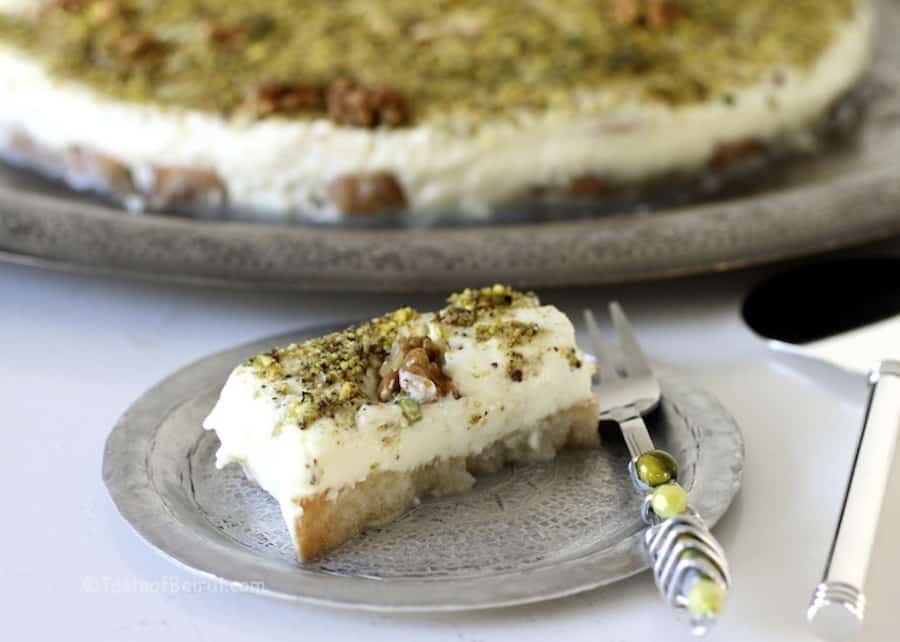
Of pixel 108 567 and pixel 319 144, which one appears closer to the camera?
pixel 108 567

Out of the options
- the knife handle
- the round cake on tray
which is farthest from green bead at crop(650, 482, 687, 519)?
the round cake on tray

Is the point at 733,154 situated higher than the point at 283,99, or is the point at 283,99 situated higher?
the point at 733,154

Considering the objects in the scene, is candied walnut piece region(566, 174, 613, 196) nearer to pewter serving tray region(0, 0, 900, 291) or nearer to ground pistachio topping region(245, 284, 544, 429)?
pewter serving tray region(0, 0, 900, 291)

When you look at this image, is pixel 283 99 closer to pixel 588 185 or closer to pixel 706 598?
pixel 588 185

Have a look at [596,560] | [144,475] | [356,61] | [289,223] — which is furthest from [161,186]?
[596,560]

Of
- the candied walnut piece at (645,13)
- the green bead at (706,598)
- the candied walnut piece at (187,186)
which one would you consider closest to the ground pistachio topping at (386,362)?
the green bead at (706,598)

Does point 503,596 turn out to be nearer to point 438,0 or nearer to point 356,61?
point 356,61

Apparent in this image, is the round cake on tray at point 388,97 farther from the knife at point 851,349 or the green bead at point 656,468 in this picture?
the green bead at point 656,468

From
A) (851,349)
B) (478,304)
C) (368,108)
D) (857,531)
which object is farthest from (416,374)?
(368,108)
